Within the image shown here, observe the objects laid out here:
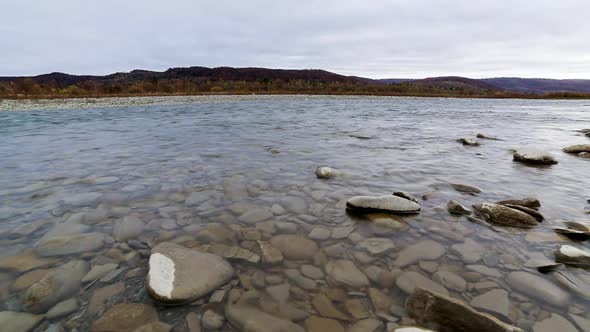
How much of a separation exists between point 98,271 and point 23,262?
785mm

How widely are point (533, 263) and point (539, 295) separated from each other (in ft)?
1.63

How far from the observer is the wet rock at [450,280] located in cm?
229

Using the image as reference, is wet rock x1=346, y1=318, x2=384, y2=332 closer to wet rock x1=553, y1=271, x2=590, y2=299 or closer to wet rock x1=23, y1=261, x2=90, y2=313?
wet rock x1=553, y1=271, x2=590, y2=299

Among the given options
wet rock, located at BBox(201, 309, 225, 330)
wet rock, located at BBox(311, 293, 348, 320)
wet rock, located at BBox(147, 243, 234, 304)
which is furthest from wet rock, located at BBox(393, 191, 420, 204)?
wet rock, located at BBox(201, 309, 225, 330)

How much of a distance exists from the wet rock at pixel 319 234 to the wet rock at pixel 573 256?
215 cm

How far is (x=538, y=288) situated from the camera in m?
2.25

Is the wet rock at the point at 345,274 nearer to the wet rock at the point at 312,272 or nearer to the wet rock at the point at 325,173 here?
the wet rock at the point at 312,272

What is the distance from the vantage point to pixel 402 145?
8422 millimetres

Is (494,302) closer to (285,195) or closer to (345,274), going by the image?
(345,274)

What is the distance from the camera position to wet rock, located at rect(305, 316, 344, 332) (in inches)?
75.6

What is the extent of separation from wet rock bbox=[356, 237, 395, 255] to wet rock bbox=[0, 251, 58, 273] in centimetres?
299

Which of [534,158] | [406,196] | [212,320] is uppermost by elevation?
[534,158]

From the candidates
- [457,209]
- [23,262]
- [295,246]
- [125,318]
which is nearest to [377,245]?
[295,246]

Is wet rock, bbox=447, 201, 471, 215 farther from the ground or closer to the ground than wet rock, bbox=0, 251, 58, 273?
farther from the ground
